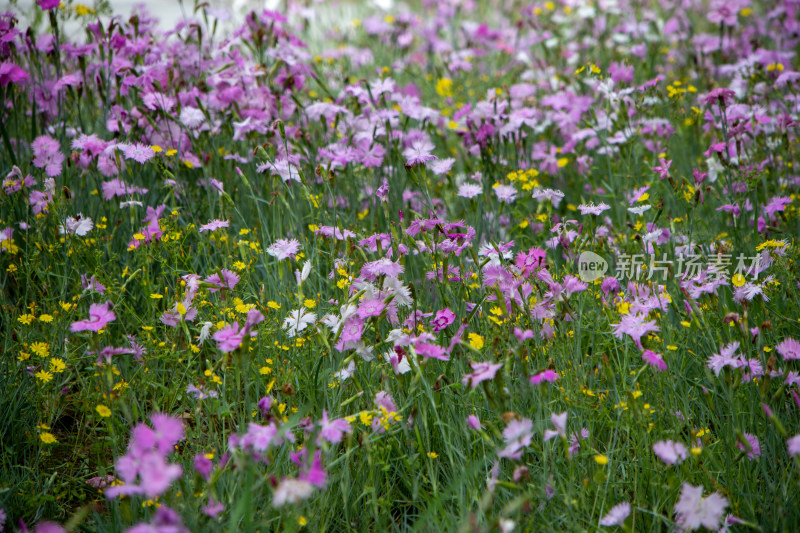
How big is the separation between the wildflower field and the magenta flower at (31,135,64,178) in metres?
0.01

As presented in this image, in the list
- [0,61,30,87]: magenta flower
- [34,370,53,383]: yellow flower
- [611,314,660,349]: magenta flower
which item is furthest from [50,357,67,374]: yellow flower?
[611,314,660,349]: magenta flower

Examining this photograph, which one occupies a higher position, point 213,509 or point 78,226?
point 78,226

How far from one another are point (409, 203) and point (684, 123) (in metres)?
1.98

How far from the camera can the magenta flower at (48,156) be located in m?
2.59

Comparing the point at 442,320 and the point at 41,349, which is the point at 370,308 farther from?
the point at 41,349

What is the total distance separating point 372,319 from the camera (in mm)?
1816

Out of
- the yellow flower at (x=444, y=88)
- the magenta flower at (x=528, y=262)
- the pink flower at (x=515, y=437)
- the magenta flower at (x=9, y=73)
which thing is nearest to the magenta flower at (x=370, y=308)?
the magenta flower at (x=528, y=262)

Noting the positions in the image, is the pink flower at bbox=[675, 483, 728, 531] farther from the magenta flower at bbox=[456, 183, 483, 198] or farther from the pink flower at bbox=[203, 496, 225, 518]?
the magenta flower at bbox=[456, 183, 483, 198]

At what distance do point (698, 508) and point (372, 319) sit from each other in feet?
2.98

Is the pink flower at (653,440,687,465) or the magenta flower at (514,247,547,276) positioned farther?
the magenta flower at (514,247,547,276)

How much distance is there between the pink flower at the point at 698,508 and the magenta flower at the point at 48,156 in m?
2.44

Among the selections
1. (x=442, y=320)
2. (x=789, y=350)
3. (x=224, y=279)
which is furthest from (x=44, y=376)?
(x=789, y=350)

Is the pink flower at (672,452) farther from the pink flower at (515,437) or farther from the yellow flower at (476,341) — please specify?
the yellow flower at (476,341)

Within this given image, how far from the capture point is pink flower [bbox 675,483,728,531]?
1274 millimetres
